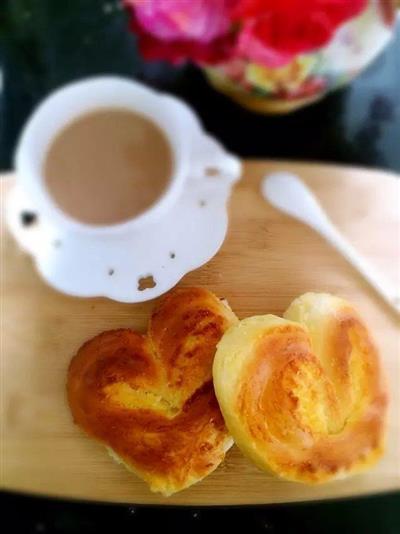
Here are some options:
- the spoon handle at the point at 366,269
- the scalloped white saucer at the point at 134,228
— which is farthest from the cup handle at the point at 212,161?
the spoon handle at the point at 366,269

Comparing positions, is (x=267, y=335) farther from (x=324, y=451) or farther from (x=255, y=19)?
(x=255, y=19)

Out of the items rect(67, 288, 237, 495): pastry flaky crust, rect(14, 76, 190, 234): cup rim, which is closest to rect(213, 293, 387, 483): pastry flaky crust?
rect(67, 288, 237, 495): pastry flaky crust

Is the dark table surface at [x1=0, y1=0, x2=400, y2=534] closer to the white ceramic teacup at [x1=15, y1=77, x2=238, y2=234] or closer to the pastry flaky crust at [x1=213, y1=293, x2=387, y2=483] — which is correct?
the white ceramic teacup at [x1=15, y1=77, x2=238, y2=234]

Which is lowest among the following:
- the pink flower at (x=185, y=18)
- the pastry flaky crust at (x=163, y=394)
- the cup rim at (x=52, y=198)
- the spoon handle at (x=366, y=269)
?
the cup rim at (x=52, y=198)

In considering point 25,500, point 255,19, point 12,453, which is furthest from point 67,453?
point 255,19

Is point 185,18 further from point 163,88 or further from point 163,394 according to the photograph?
point 163,394

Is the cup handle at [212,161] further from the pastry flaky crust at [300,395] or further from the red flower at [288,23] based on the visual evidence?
the pastry flaky crust at [300,395]
